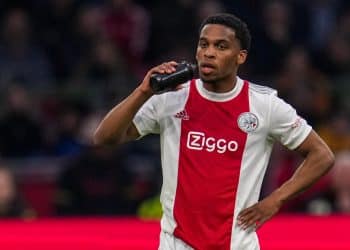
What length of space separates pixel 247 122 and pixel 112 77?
5.83 metres

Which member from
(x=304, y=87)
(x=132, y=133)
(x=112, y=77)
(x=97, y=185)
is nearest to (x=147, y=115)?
(x=132, y=133)

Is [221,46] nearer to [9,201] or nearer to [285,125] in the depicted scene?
[285,125]

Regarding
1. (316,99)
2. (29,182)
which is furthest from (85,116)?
(316,99)

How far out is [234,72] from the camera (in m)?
6.26

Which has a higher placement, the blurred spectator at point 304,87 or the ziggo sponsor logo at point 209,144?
the ziggo sponsor logo at point 209,144

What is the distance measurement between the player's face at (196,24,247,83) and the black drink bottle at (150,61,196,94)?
7cm

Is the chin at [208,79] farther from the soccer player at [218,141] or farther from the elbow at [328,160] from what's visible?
the elbow at [328,160]

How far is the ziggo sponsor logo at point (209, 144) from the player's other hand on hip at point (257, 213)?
11.0 inches

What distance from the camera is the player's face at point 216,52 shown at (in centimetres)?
611

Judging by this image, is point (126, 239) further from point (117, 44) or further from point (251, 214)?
point (117, 44)

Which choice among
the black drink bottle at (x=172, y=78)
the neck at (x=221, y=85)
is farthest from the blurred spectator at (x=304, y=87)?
the black drink bottle at (x=172, y=78)

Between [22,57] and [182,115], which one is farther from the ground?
[182,115]

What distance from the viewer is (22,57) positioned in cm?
1223

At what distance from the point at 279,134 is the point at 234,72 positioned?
0.35 metres
